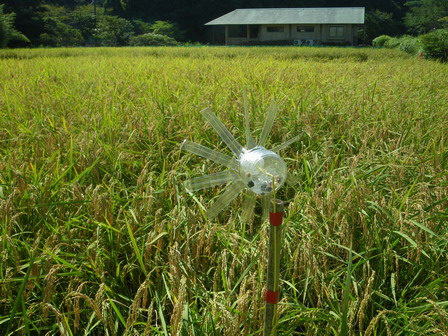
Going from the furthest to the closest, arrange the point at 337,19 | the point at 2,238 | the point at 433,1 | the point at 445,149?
the point at 433,1 → the point at 337,19 → the point at 445,149 → the point at 2,238

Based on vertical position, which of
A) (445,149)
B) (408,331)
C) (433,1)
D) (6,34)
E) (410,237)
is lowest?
(408,331)

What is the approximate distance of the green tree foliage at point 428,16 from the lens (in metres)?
32.4

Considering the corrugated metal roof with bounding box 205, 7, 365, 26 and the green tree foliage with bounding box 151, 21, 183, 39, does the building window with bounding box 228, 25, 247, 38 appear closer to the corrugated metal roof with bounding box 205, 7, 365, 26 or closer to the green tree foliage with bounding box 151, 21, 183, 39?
the corrugated metal roof with bounding box 205, 7, 365, 26

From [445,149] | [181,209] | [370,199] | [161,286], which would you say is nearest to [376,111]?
[445,149]

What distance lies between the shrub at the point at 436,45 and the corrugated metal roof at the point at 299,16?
52.0 feet

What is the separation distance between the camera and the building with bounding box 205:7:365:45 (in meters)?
27.0

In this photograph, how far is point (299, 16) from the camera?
27922mm

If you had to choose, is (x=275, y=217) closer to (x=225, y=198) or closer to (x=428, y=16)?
(x=225, y=198)

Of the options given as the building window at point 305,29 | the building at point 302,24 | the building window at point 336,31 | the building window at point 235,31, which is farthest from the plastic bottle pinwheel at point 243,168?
the building window at point 235,31

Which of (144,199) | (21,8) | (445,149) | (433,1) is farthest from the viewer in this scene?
(433,1)

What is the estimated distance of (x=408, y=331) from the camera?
117cm

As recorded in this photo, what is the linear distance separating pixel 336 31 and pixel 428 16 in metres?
10.5

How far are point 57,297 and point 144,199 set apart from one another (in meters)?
0.52

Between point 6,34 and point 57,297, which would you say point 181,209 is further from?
point 6,34
